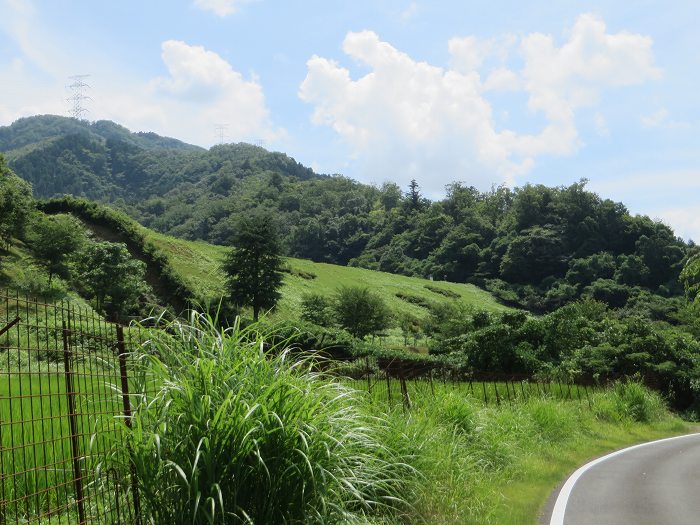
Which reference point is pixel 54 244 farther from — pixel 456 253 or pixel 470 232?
pixel 470 232

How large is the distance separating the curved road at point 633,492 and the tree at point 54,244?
121 feet

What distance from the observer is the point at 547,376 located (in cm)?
2956

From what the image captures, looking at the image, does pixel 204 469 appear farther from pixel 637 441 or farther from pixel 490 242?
pixel 490 242

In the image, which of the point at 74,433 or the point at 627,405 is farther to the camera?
the point at 627,405

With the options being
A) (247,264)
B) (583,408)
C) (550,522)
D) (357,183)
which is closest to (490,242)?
(357,183)

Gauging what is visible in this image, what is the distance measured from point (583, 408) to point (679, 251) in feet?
290

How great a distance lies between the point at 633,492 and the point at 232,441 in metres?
8.21

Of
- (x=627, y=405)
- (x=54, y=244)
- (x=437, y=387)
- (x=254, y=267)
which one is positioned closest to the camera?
(x=437, y=387)

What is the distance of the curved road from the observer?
8.86 m

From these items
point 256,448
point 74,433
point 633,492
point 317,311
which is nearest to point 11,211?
point 317,311


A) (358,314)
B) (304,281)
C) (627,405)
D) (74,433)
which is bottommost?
(627,405)

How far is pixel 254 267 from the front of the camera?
50.6 metres

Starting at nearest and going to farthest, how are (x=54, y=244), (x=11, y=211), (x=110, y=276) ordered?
(x=110, y=276) < (x=54, y=244) < (x=11, y=211)

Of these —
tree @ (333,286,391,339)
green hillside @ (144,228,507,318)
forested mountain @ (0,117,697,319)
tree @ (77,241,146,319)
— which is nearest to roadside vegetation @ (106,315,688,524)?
tree @ (77,241,146,319)
